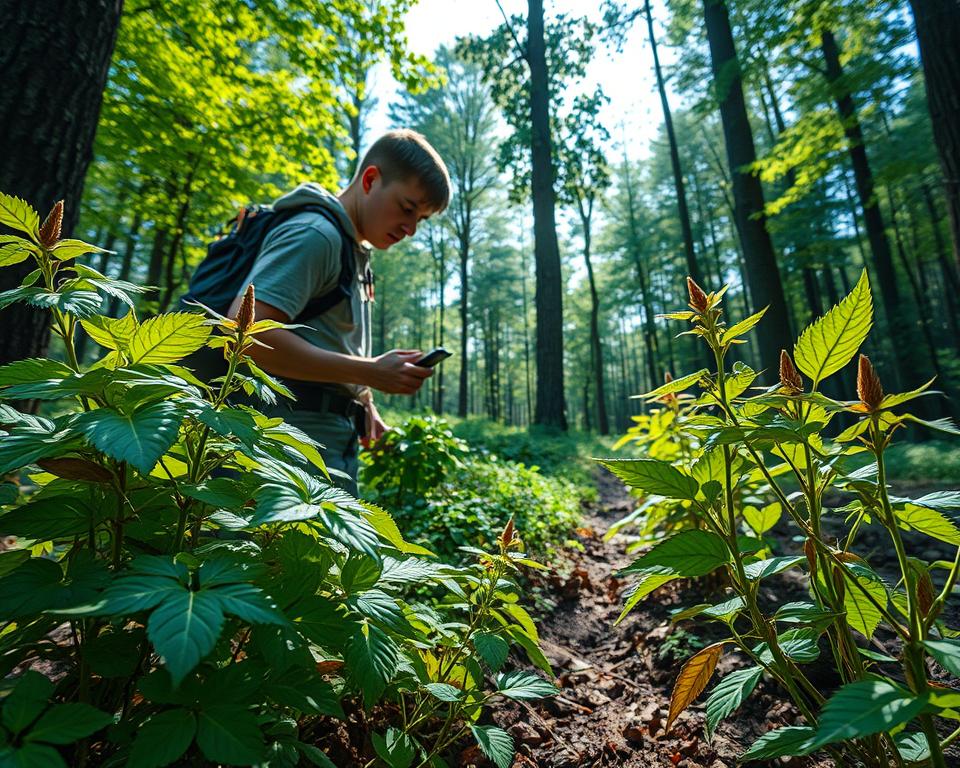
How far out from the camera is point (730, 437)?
906mm

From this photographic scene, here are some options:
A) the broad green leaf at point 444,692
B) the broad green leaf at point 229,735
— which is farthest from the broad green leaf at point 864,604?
the broad green leaf at point 229,735

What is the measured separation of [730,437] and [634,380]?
164 feet

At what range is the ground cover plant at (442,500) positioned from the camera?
126 inches

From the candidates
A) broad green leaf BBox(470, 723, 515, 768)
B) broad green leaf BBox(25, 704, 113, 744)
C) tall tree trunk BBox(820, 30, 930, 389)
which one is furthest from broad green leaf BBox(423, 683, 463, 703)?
tall tree trunk BBox(820, 30, 930, 389)

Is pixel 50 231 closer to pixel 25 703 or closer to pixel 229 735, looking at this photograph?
pixel 25 703

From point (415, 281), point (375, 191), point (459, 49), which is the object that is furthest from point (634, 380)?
point (375, 191)

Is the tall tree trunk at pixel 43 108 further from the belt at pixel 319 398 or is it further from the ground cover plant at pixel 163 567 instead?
the ground cover plant at pixel 163 567

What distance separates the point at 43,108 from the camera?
2334 mm

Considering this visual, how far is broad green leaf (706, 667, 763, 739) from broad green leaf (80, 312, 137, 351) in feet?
4.76

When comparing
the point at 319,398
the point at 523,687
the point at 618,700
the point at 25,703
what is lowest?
the point at 618,700

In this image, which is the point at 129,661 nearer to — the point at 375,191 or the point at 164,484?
the point at 164,484

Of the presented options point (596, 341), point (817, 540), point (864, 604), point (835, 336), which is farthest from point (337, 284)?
point (596, 341)

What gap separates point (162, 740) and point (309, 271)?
162cm

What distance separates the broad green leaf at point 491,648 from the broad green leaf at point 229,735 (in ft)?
1.92
